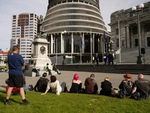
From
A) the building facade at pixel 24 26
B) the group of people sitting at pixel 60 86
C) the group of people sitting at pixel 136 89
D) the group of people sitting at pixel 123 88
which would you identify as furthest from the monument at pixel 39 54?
the building facade at pixel 24 26

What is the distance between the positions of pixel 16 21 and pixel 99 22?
129769mm

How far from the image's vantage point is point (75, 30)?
278ft

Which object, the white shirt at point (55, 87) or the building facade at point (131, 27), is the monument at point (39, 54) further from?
the building facade at point (131, 27)

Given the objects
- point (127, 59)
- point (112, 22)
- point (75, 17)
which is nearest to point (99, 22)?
point (75, 17)

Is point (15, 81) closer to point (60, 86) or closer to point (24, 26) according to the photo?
point (60, 86)

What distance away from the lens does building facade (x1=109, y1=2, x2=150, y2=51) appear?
152ft

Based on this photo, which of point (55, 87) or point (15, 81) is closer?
point (15, 81)

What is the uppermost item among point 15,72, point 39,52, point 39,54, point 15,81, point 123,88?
point 39,52

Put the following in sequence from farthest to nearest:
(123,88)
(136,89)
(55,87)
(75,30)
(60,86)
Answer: (75,30) < (60,86) < (55,87) < (123,88) < (136,89)

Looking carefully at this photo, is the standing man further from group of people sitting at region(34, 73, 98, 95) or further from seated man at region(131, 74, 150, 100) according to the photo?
seated man at region(131, 74, 150, 100)

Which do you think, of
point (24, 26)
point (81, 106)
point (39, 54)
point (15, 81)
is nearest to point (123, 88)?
point (81, 106)

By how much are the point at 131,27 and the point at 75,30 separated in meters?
37.7

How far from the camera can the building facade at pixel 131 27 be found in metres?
46.3

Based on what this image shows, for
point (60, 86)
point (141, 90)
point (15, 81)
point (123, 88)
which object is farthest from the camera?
point (60, 86)
